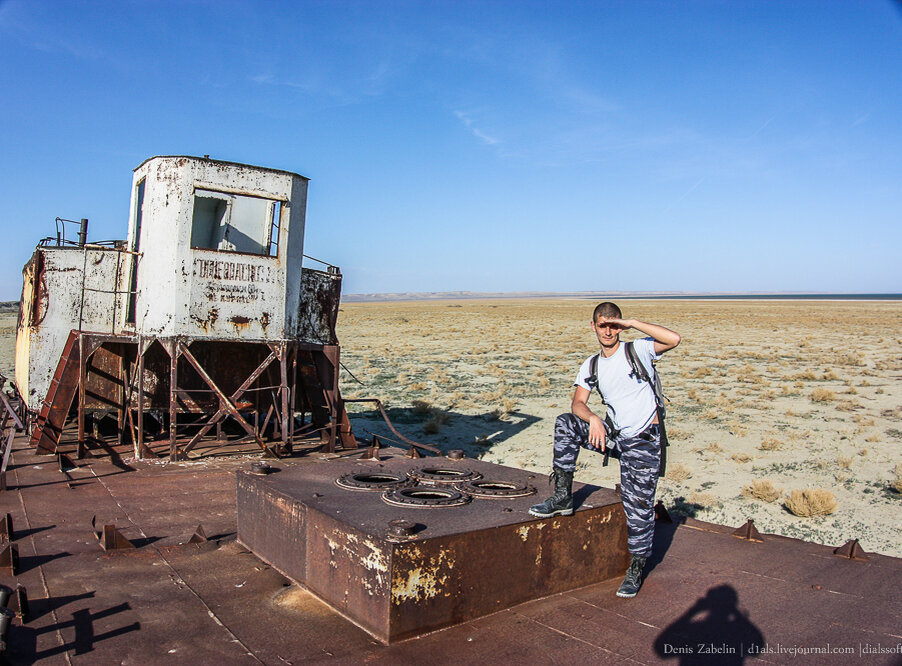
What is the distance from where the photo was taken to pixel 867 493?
32.1 ft

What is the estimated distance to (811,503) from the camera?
8883mm

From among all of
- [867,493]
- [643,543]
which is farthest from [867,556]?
[867,493]

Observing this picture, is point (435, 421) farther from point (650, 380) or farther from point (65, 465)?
point (650, 380)

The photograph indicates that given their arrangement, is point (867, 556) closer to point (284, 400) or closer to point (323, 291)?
point (284, 400)

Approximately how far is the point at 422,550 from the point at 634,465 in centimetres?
153

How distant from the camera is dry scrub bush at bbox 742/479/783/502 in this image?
947cm

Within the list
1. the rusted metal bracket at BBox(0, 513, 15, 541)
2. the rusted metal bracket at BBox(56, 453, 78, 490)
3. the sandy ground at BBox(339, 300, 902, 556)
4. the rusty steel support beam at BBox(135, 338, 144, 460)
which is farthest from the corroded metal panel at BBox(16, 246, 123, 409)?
the rusted metal bracket at BBox(0, 513, 15, 541)

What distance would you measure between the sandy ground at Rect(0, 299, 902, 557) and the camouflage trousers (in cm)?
73

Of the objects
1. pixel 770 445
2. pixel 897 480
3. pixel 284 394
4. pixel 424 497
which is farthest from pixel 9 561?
pixel 770 445

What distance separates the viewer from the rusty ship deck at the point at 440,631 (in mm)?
3596

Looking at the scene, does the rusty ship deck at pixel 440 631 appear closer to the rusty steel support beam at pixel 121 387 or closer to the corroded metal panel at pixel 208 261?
the corroded metal panel at pixel 208 261

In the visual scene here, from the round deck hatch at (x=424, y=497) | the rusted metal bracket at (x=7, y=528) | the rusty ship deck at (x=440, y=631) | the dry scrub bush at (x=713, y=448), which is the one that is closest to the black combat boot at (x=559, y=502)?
the rusty ship deck at (x=440, y=631)

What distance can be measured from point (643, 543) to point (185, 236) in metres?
6.73

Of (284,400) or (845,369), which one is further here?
(845,369)
